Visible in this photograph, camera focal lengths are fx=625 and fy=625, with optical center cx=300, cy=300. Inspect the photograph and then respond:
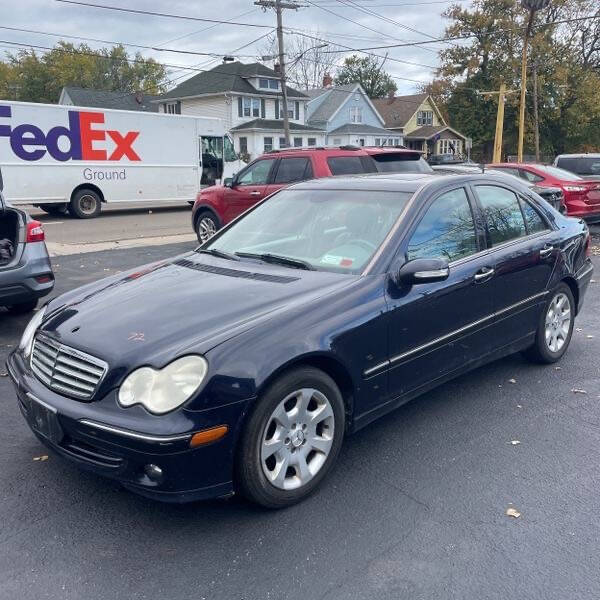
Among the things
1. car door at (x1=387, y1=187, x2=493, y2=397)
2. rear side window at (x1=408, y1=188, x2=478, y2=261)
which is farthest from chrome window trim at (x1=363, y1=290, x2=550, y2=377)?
rear side window at (x1=408, y1=188, x2=478, y2=261)

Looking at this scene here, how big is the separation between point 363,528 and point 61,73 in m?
74.6

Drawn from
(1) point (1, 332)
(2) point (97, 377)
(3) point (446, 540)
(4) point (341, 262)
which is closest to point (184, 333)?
(2) point (97, 377)

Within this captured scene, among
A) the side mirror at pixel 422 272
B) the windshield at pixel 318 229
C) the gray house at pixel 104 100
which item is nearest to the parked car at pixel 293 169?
the windshield at pixel 318 229

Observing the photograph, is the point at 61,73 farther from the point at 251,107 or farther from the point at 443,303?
the point at 443,303

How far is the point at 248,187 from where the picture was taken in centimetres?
1087

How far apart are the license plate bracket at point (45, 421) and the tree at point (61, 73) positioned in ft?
231

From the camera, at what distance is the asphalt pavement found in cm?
256

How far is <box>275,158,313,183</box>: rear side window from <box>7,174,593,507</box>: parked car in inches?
224

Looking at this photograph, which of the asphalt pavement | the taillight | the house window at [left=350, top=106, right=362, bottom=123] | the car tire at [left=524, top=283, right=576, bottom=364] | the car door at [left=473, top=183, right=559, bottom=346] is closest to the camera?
the asphalt pavement

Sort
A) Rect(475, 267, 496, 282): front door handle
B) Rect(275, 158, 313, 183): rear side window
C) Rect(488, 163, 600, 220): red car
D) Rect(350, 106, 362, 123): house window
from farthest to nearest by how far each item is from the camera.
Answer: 1. Rect(350, 106, 362, 123): house window
2. Rect(488, 163, 600, 220): red car
3. Rect(275, 158, 313, 183): rear side window
4. Rect(475, 267, 496, 282): front door handle

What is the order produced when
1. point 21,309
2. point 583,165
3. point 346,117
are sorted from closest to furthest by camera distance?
1. point 21,309
2. point 583,165
3. point 346,117

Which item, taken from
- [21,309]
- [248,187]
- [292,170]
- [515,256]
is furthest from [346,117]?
[515,256]

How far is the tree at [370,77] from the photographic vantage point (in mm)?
77875

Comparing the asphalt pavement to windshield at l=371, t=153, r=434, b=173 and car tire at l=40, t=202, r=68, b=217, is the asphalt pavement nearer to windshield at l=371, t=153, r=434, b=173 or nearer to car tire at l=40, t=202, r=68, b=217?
windshield at l=371, t=153, r=434, b=173
